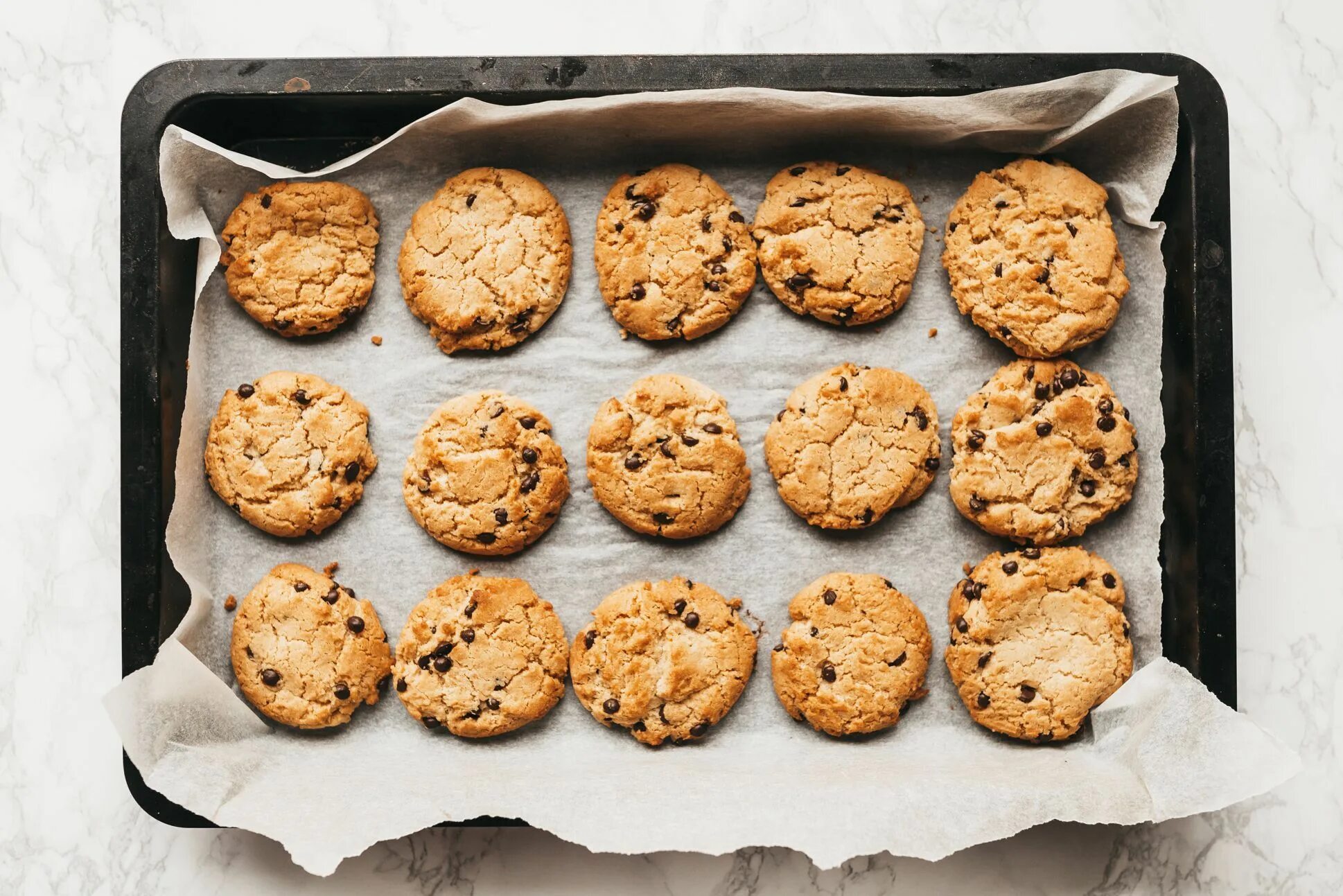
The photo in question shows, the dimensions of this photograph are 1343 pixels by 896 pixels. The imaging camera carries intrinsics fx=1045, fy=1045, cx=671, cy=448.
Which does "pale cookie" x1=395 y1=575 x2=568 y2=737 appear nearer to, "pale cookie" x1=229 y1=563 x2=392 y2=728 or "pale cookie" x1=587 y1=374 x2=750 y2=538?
"pale cookie" x1=229 y1=563 x2=392 y2=728

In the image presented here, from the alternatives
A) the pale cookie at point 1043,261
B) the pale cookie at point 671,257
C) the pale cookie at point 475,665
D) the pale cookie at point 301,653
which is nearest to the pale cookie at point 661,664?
the pale cookie at point 475,665

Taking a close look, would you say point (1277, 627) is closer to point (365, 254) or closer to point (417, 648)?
point (417, 648)

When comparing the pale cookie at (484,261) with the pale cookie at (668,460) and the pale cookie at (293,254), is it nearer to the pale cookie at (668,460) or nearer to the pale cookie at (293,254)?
the pale cookie at (293,254)

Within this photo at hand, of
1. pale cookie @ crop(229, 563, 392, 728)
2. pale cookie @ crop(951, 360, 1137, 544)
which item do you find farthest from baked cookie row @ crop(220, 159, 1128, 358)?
pale cookie @ crop(229, 563, 392, 728)

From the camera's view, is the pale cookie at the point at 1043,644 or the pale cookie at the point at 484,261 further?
the pale cookie at the point at 484,261

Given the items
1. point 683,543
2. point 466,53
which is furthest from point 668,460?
point 466,53

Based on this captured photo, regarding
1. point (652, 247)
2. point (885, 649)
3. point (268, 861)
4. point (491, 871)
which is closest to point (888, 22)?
point (652, 247)
